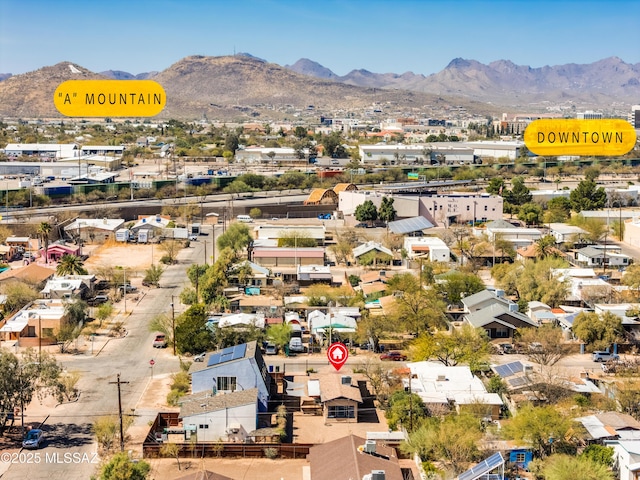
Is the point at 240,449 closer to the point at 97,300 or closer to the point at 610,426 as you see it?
the point at 610,426

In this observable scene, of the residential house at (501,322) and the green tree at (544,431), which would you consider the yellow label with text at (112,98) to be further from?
the green tree at (544,431)

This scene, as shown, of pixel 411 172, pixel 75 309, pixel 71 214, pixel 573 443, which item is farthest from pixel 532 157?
pixel 573 443

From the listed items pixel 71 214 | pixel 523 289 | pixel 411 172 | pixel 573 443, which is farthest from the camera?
pixel 411 172

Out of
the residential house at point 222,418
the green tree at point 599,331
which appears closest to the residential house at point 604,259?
the green tree at point 599,331

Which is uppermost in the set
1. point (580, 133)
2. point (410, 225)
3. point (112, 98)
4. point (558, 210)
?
point (112, 98)

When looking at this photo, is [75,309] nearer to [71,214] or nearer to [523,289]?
[523,289]

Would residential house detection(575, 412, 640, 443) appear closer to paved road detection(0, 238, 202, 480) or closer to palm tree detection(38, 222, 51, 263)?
paved road detection(0, 238, 202, 480)

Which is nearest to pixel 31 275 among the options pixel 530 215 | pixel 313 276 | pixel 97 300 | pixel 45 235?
pixel 97 300
